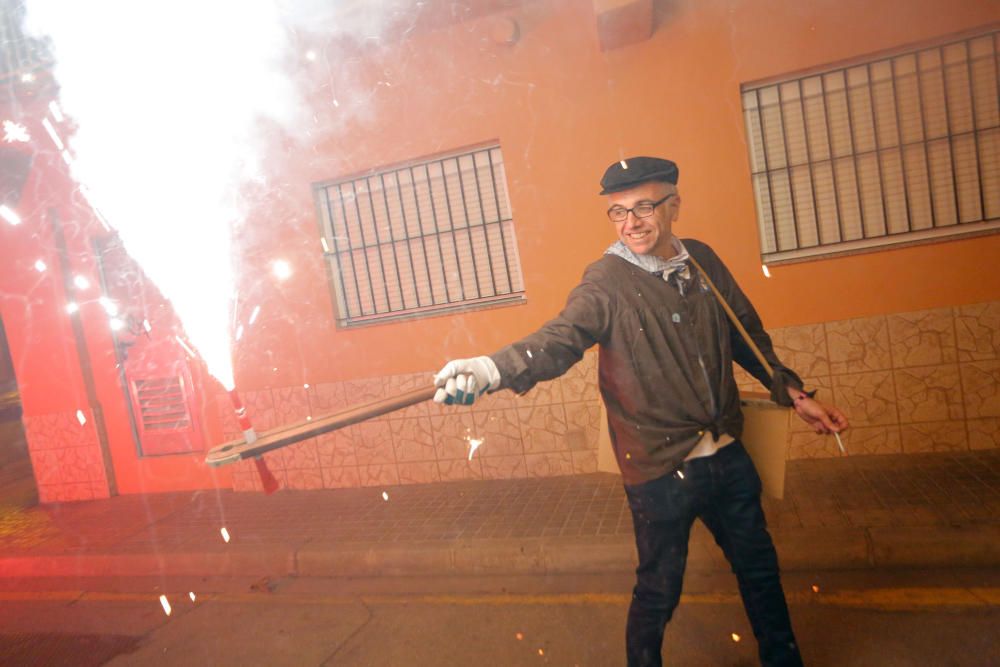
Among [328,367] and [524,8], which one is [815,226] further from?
[328,367]

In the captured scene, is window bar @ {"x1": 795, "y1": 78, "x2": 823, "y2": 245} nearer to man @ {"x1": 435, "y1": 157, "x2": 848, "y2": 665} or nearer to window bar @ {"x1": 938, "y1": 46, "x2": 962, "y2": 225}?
window bar @ {"x1": 938, "y1": 46, "x2": 962, "y2": 225}

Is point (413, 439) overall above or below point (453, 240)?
below

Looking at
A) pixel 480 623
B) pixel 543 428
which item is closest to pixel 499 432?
pixel 543 428

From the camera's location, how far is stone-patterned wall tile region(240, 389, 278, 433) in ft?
20.5

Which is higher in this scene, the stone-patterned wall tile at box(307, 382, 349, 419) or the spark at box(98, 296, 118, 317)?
the spark at box(98, 296, 118, 317)

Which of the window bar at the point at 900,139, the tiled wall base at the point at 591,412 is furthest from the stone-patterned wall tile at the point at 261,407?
the window bar at the point at 900,139

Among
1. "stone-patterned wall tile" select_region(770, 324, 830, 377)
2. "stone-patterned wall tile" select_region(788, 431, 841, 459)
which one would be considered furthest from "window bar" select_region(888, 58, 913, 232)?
"stone-patterned wall tile" select_region(788, 431, 841, 459)

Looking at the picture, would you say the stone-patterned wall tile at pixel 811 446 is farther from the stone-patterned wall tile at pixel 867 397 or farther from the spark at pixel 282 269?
the spark at pixel 282 269

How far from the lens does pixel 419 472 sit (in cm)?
587

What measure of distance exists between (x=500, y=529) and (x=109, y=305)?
5.00m

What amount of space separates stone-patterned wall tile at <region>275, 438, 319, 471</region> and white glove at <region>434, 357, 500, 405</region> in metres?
4.45

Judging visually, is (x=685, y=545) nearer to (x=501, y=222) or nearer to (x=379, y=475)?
(x=501, y=222)

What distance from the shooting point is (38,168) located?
667cm

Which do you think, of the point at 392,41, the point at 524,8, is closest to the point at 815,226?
the point at 524,8
